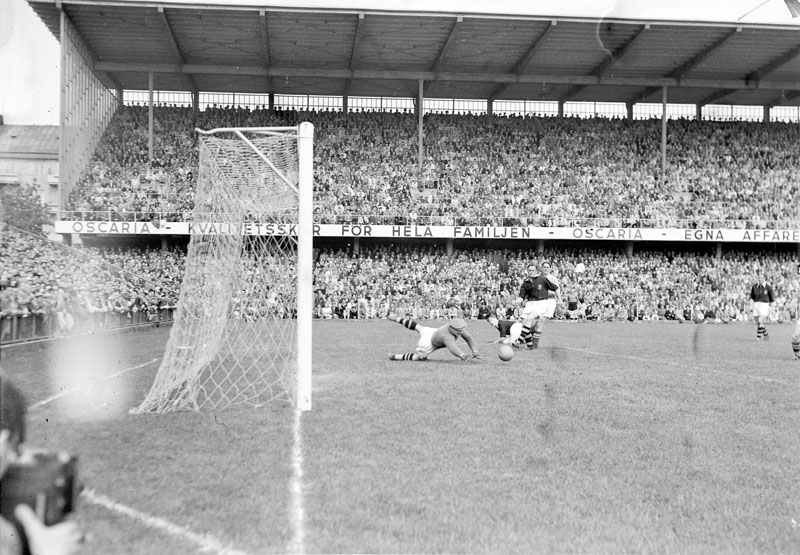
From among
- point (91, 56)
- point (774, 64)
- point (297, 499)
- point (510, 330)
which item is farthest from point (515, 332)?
point (774, 64)

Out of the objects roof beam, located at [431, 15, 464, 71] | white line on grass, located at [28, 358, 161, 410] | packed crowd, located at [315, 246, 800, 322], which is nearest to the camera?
white line on grass, located at [28, 358, 161, 410]

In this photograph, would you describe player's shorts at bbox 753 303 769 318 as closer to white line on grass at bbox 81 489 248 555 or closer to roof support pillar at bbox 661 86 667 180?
roof support pillar at bbox 661 86 667 180

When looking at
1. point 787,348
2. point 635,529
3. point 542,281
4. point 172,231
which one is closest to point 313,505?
point 635,529

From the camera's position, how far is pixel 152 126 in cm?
3497

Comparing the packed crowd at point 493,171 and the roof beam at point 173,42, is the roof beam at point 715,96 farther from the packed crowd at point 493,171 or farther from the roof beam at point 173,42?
the roof beam at point 173,42

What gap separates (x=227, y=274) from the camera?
10.4 metres

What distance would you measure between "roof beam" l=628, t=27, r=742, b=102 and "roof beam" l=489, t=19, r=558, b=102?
284 inches

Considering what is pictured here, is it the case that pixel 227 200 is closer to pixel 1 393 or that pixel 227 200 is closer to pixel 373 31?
pixel 1 393

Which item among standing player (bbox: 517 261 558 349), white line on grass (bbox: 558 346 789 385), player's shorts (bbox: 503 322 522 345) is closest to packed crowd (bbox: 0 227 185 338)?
player's shorts (bbox: 503 322 522 345)

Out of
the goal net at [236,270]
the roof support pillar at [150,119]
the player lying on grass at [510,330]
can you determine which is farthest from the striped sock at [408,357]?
the roof support pillar at [150,119]

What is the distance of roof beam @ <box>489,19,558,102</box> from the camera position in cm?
3192

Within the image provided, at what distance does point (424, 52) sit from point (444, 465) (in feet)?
101

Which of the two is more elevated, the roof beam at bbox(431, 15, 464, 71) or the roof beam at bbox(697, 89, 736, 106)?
the roof beam at bbox(431, 15, 464, 71)

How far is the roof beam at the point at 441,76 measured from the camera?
113 feet
